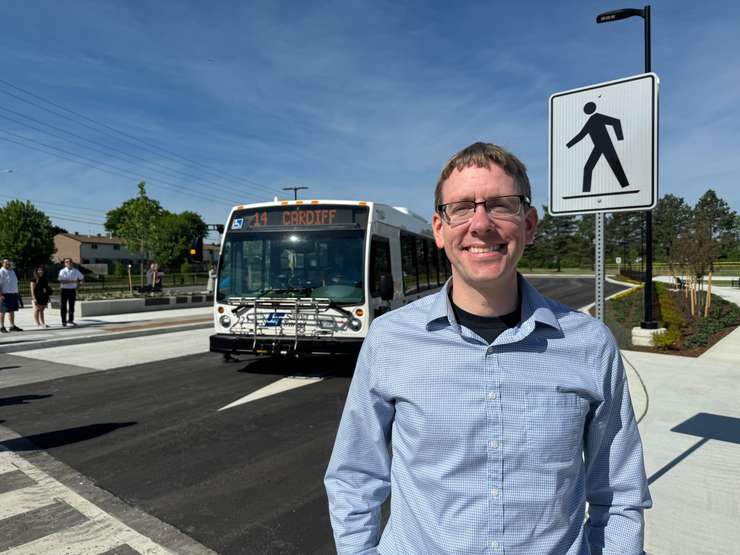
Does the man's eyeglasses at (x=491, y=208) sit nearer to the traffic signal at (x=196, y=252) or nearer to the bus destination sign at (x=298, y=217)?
the bus destination sign at (x=298, y=217)

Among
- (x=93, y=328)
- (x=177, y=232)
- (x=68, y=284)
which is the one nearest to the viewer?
(x=93, y=328)

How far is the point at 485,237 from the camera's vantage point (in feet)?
5.28

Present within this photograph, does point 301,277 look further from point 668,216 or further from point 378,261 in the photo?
point 668,216

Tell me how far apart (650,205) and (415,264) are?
8540 millimetres

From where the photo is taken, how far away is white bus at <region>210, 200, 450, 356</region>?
322 inches

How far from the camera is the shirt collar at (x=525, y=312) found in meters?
1.58

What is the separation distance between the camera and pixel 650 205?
3.01 metres

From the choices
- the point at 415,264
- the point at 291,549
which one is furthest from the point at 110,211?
the point at 291,549

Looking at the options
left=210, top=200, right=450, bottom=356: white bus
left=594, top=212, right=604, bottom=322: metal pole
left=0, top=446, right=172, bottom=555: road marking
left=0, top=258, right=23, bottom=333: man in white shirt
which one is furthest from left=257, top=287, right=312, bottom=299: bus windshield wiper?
left=0, top=258, right=23, bottom=333: man in white shirt

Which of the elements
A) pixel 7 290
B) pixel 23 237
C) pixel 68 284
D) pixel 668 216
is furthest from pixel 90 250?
pixel 668 216

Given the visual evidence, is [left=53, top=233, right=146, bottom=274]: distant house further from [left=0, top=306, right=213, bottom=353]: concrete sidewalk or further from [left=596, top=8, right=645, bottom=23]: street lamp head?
[left=596, top=8, right=645, bottom=23]: street lamp head

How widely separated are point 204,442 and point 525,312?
4.73 meters

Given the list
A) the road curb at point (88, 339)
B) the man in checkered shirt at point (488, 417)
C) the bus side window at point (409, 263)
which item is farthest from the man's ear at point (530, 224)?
the road curb at point (88, 339)

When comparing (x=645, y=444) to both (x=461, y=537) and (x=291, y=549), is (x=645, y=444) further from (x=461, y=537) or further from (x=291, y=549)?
(x=461, y=537)
